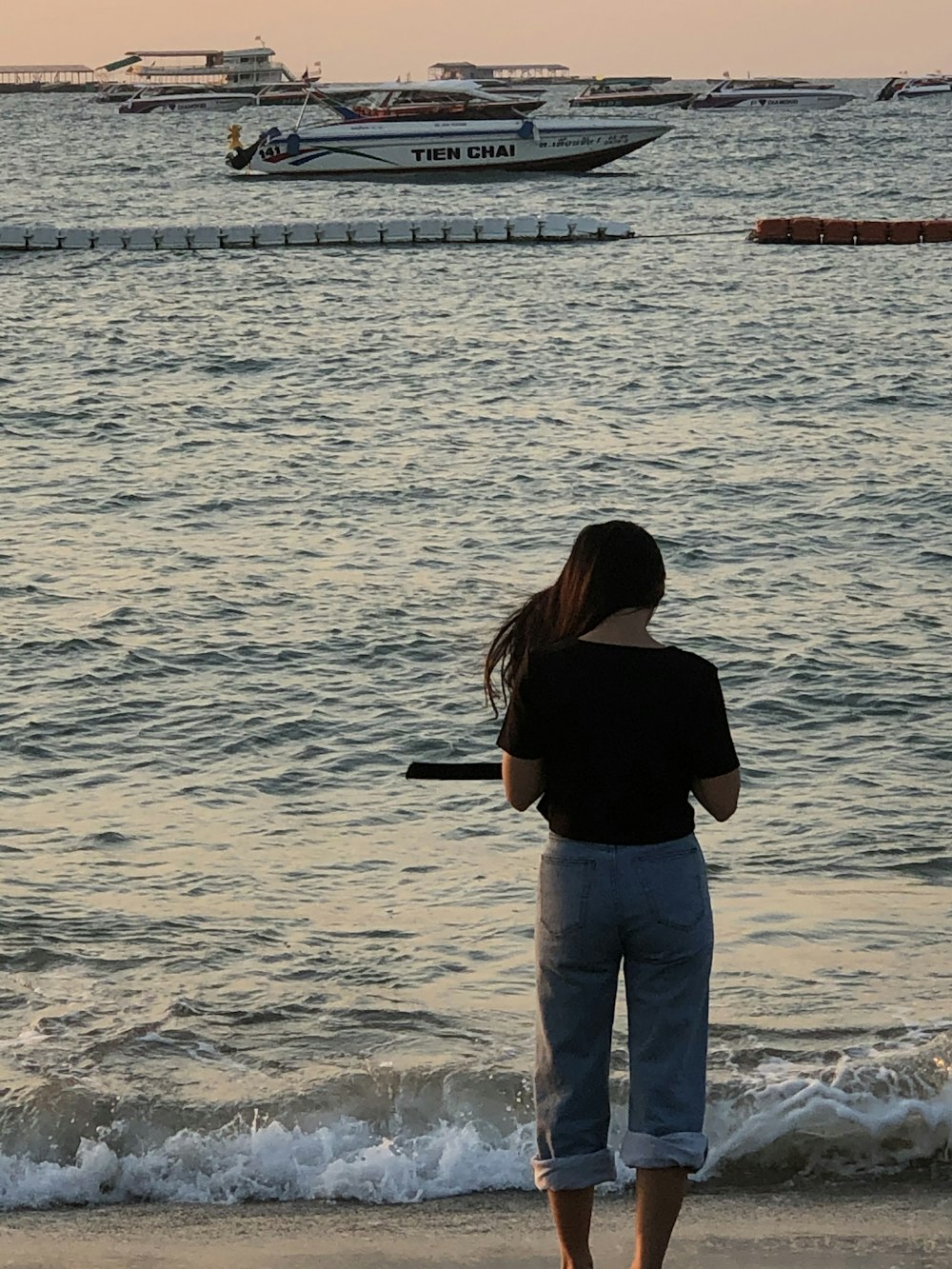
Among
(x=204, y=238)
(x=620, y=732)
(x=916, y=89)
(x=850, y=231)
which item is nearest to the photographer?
(x=620, y=732)

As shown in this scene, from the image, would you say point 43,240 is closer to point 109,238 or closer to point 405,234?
point 109,238

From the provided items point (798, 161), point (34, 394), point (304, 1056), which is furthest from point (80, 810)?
point (798, 161)

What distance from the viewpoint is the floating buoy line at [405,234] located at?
4331 cm

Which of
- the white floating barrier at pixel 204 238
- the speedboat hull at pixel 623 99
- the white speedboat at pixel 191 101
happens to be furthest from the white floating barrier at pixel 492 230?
the white speedboat at pixel 191 101

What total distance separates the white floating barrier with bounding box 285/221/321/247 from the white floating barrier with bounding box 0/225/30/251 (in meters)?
6.46

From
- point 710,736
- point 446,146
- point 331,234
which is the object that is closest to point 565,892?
point 710,736

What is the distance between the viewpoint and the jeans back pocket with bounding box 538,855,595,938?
3635 mm

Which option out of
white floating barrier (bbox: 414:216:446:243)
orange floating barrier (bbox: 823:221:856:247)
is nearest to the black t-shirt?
orange floating barrier (bbox: 823:221:856:247)

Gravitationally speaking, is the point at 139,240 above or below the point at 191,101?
below

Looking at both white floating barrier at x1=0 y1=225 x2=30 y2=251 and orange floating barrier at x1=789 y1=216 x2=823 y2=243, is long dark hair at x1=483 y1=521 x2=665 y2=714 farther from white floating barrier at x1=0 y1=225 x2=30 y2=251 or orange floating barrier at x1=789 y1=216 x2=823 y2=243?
white floating barrier at x1=0 y1=225 x2=30 y2=251

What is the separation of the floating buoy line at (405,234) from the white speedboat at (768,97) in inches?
4511

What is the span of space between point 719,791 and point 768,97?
525 ft

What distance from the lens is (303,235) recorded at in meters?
43.9

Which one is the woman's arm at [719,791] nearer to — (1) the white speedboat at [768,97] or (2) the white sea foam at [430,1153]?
(2) the white sea foam at [430,1153]
